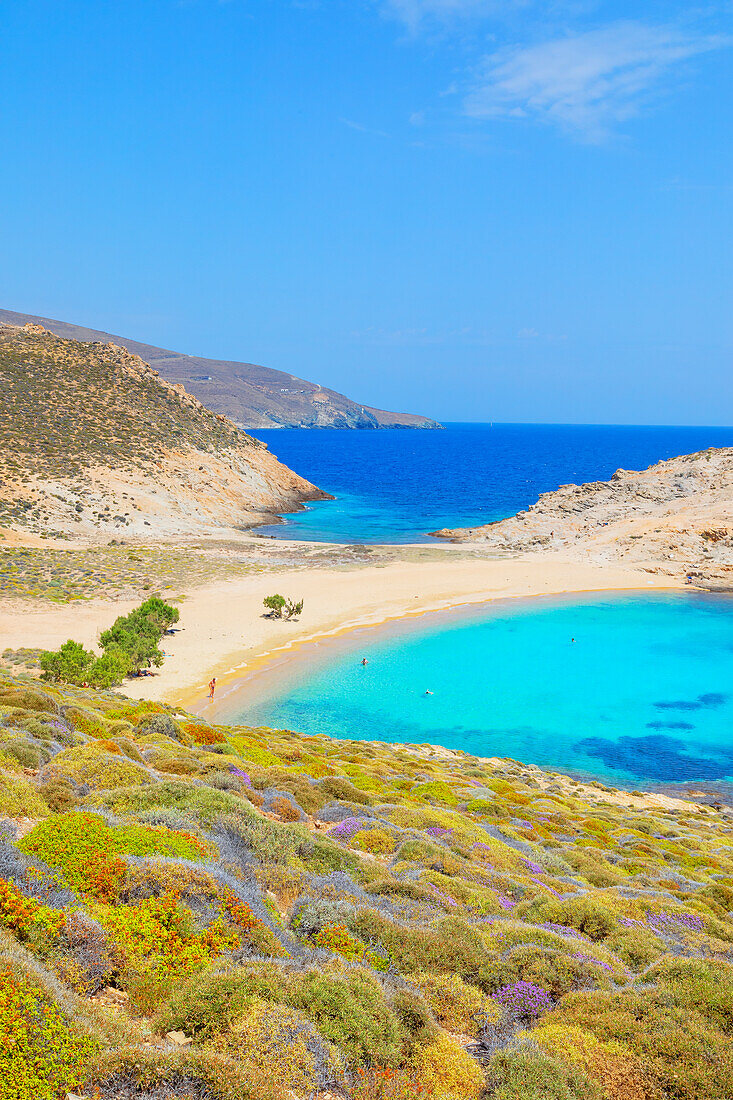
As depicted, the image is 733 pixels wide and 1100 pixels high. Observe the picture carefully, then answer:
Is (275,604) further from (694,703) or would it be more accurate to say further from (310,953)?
(310,953)

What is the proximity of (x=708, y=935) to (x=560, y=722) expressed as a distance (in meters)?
18.5

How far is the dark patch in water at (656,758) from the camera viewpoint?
23859 mm

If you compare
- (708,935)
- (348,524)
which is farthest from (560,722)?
(348,524)

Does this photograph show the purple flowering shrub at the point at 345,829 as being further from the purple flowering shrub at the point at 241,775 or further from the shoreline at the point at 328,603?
the shoreline at the point at 328,603

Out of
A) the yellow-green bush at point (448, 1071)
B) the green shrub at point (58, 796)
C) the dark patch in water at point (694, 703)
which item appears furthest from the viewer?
the dark patch in water at point (694, 703)

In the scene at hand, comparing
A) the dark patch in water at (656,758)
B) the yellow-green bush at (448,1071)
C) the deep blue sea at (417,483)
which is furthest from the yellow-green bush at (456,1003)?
the deep blue sea at (417,483)

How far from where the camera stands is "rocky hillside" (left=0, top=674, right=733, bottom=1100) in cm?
491

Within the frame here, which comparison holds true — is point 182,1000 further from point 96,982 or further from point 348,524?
point 348,524

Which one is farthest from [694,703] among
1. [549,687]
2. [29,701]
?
[29,701]

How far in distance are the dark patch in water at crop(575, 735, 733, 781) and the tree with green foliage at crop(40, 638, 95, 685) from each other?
64.7ft

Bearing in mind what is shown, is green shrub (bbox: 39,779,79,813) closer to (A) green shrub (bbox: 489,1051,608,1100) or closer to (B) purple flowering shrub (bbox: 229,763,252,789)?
(B) purple flowering shrub (bbox: 229,763,252,789)

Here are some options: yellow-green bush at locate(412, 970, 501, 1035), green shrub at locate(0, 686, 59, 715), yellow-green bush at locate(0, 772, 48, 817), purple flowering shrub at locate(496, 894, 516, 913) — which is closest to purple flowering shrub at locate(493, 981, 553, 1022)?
yellow-green bush at locate(412, 970, 501, 1035)

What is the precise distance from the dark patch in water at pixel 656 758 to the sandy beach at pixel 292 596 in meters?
15.4

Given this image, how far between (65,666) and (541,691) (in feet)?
69.7
